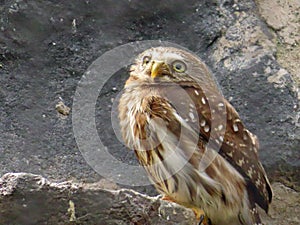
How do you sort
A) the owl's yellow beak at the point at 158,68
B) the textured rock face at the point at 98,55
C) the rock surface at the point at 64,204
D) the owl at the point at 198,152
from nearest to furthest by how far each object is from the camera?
the rock surface at the point at 64,204 < the owl at the point at 198,152 < the owl's yellow beak at the point at 158,68 < the textured rock face at the point at 98,55

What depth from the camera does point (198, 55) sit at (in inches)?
218

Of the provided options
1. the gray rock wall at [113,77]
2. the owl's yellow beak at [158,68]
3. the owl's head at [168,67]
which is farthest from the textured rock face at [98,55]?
the owl's yellow beak at [158,68]

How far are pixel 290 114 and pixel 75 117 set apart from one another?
4.16 ft

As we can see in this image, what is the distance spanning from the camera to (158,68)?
16.2ft

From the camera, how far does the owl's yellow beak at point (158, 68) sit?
194 inches

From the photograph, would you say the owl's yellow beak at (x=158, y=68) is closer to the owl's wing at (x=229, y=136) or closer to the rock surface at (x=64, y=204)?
the owl's wing at (x=229, y=136)

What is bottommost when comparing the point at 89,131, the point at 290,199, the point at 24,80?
the point at 290,199

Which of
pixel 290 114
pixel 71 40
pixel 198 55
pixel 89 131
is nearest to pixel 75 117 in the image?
pixel 89 131

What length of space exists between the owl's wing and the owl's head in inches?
7.4

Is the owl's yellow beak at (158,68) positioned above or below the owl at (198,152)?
above

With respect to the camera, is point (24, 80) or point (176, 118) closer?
point (176, 118)

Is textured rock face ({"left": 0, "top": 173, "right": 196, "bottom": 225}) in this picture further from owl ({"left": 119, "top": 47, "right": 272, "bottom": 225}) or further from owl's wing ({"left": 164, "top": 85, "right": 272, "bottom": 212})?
owl's wing ({"left": 164, "top": 85, "right": 272, "bottom": 212})

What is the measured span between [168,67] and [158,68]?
0.07 metres

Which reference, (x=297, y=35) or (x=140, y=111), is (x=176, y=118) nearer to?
(x=140, y=111)
